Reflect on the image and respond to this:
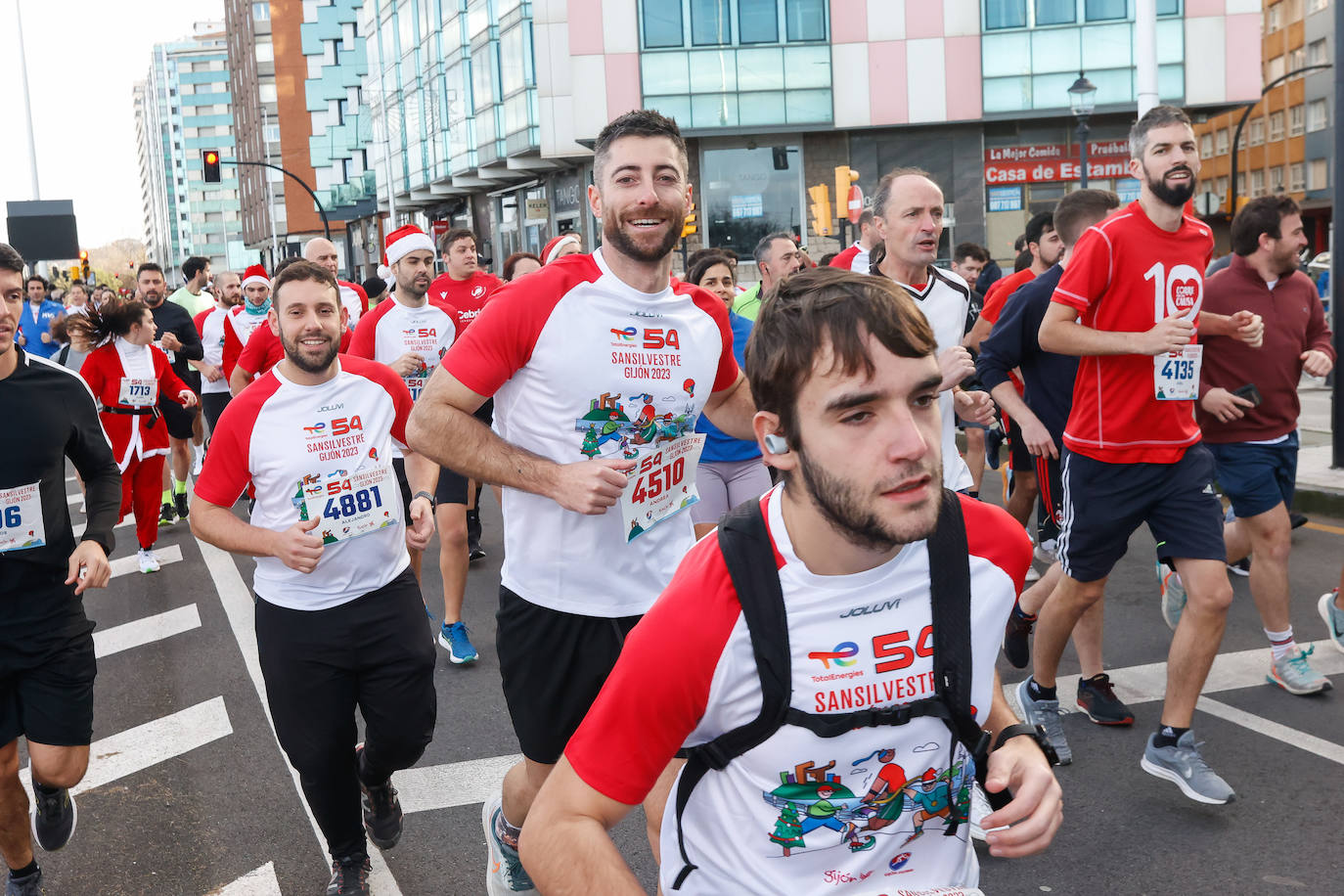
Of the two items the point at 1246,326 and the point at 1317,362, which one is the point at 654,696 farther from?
the point at 1317,362

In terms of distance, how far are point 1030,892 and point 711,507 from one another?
10.3ft

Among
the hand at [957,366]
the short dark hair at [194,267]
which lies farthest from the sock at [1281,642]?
the short dark hair at [194,267]

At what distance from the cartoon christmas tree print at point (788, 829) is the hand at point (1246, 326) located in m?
4.22

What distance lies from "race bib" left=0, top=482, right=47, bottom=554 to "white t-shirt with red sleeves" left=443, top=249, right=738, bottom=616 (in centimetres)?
168

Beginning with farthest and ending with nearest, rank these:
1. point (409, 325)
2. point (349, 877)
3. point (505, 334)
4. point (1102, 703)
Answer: point (409, 325) < point (1102, 703) < point (349, 877) < point (505, 334)

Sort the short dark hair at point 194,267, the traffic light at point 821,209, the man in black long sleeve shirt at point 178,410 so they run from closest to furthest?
the man in black long sleeve shirt at point 178,410, the short dark hair at point 194,267, the traffic light at point 821,209

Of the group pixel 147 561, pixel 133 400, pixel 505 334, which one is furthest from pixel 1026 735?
pixel 133 400

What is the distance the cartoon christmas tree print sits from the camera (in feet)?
6.82

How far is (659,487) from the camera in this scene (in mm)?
3773

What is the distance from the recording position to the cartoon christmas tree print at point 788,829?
6.82ft

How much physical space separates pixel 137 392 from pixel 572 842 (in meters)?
9.31

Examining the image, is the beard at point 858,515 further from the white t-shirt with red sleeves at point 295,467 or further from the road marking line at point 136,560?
the road marking line at point 136,560

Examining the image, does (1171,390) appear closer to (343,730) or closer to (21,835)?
(343,730)

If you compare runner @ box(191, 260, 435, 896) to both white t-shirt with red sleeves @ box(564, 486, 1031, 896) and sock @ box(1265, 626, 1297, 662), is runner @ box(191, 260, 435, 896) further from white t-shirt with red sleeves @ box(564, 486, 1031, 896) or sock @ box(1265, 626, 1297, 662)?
sock @ box(1265, 626, 1297, 662)
